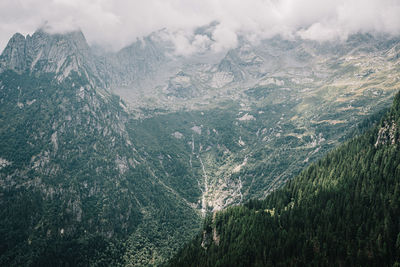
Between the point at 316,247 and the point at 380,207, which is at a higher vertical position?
the point at 380,207

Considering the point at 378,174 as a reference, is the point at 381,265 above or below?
below

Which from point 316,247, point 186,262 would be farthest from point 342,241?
point 186,262

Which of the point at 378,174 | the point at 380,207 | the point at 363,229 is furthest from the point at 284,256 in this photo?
the point at 378,174

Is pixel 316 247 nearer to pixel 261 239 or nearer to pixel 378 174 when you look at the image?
pixel 261 239

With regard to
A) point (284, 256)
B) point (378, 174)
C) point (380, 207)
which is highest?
point (378, 174)

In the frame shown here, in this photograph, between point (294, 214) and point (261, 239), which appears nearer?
point (261, 239)

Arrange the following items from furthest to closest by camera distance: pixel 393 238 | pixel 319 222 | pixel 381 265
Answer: pixel 319 222
pixel 393 238
pixel 381 265

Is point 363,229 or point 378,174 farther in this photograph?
point 378,174

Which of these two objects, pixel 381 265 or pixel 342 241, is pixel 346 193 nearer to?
pixel 342 241

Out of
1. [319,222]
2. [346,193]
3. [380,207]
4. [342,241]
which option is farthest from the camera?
[346,193]
